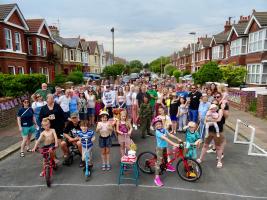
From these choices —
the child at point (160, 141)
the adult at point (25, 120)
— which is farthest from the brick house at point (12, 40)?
the child at point (160, 141)

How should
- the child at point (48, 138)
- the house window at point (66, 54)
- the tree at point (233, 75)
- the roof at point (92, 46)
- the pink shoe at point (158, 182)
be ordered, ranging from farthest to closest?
the roof at point (92, 46), the house window at point (66, 54), the tree at point (233, 75), the child at point (48, 138), the pink shoe at point (158, 182)

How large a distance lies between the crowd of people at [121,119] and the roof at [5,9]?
1245 centimetres

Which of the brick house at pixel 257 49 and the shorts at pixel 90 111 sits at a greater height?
the brick house at pixel 257 49

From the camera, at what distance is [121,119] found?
656 centimetres

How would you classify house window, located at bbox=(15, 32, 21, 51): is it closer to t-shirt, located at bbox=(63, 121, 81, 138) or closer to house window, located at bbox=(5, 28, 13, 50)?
house window, located at bbox=(5, 28, 13, 50)

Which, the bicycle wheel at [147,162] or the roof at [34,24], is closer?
the bicycle wheel at [147,162]

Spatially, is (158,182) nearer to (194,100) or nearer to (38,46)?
A: (194,100)

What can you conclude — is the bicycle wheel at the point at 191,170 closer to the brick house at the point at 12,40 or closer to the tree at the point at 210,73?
the tree at the point at 210,73

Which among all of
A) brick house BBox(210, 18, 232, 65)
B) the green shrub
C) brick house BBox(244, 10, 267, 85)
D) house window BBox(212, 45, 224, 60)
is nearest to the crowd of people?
brick house BBox(244, 10, 267, 85)

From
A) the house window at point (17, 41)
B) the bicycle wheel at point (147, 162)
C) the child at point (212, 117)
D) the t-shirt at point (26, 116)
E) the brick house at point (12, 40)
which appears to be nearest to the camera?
the bicycle wheel at point (147, 162)

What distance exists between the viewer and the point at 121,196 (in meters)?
4.95

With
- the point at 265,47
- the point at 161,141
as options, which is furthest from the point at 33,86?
the point at 265,47

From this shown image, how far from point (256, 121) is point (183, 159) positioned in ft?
26.6

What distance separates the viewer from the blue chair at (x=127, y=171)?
5.54 metres
